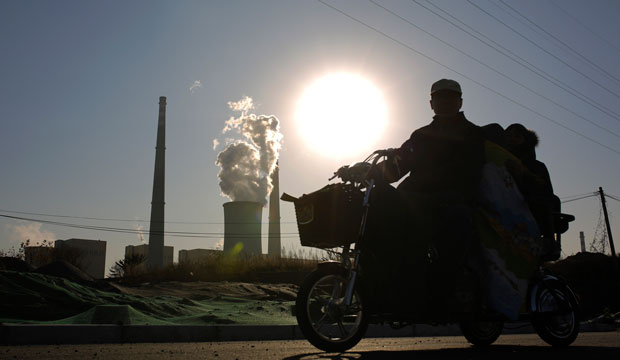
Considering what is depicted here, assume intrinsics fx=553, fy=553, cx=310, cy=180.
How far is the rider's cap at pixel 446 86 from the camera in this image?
4609mm

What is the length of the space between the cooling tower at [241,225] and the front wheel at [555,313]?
35082mm

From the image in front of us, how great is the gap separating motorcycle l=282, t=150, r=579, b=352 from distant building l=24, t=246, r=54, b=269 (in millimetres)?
25421

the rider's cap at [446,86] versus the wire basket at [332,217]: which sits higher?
the rider's cap at [446,86]

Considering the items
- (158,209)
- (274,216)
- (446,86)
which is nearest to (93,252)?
(158,209)

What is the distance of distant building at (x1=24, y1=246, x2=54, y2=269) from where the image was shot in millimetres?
26047

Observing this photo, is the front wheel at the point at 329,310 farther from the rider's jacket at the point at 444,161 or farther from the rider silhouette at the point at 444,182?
the rider's jacket at the point at 444,161

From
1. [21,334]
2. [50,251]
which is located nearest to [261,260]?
[50,251]

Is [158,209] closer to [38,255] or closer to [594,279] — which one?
[38,255]

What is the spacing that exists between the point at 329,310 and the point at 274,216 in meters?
48.8

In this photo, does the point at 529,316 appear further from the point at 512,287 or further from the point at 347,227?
the point at 347,227

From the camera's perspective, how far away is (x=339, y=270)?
151 inches

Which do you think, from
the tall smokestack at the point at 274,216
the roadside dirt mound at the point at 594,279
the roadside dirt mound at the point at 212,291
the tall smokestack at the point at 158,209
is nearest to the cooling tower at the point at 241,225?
the tall smokestack at the point at 158,209

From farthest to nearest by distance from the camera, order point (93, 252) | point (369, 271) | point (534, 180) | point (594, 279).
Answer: point (93, 252) < point (594, 279) < point (534, 180) < point (369, 271)

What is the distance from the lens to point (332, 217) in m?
3.83
